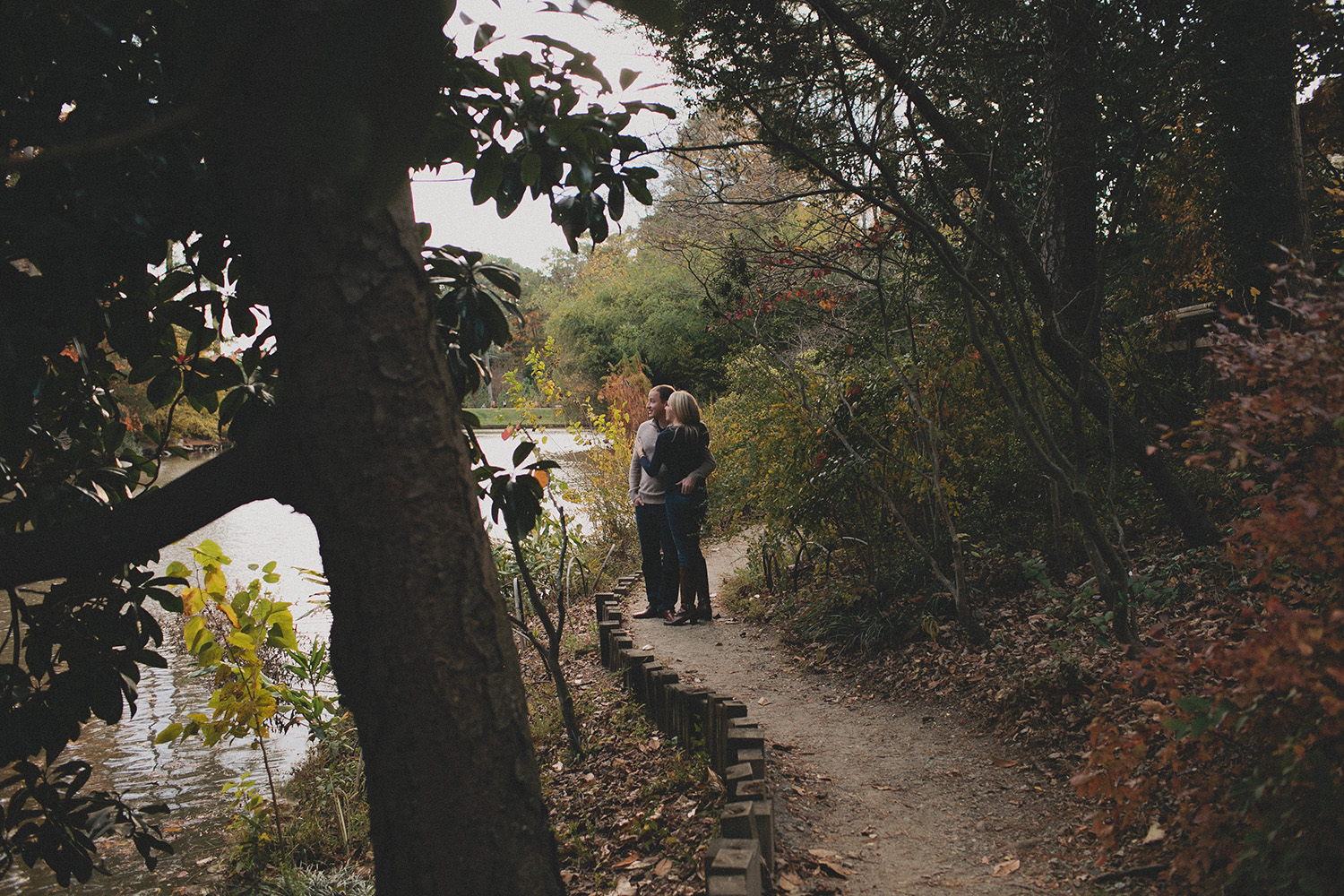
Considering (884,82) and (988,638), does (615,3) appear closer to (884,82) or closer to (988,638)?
(884,82)

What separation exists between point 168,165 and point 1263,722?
2922 mm

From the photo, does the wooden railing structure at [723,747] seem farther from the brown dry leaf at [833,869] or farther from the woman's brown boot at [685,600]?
the woman's brown boot at [685,600]

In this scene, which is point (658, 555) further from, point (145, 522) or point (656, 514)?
point (145, 522)

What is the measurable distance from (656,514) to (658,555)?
0.49m

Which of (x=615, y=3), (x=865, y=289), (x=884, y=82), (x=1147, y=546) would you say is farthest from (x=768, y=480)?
(x=615, y=3)

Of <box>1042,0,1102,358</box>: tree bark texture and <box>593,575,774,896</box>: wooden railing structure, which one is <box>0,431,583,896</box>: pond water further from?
<box>1042,0,1102,358</box>: tree bark texture

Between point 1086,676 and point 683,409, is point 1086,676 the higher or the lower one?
the lower one

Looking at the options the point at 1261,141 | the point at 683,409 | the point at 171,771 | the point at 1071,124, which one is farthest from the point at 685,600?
the point at 1261,141

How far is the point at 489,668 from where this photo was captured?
4.65 ft

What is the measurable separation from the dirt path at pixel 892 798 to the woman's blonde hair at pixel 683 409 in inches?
75.9

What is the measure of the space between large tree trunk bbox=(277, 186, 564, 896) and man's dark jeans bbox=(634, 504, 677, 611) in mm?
5011

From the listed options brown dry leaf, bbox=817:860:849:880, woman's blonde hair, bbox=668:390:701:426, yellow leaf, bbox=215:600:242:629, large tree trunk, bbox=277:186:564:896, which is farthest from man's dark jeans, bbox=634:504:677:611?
large tree trunk, bbox=277:186:564:896

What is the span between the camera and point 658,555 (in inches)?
271

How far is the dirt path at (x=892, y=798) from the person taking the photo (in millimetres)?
2924
